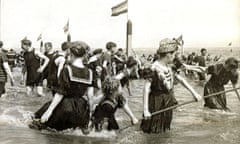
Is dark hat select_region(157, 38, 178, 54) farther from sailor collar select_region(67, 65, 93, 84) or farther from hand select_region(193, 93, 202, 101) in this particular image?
sailor collar select_region(67, 65, 93, 84)

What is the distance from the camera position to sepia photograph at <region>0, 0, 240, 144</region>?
280 centimetres

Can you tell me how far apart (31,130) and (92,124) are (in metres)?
0.36

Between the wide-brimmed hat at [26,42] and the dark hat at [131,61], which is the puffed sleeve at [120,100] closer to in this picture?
the dark hat at [131,61]

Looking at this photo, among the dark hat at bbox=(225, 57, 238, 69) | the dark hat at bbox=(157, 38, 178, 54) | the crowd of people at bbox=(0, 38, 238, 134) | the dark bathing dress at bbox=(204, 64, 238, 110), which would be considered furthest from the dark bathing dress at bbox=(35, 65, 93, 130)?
the dark hat at bbox=(225, 57, 238, 69)

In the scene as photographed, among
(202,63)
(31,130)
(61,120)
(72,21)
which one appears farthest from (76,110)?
(202,63)

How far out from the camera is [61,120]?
9.18 feet

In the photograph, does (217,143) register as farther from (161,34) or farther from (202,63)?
(161,34)

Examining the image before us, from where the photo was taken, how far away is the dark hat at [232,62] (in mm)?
2943

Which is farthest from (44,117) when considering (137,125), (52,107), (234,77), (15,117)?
(234,77)

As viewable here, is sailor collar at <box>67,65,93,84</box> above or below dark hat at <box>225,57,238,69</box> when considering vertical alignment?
below

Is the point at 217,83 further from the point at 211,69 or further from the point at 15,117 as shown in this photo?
the point at 15,117

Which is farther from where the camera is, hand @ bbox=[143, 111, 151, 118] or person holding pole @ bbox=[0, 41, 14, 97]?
person holding pole @ bbox=[0, 41, 14, 97]

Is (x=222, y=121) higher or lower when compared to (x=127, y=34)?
lower

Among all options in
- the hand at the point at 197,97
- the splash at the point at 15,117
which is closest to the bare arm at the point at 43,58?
the splash at the point at 15,117
